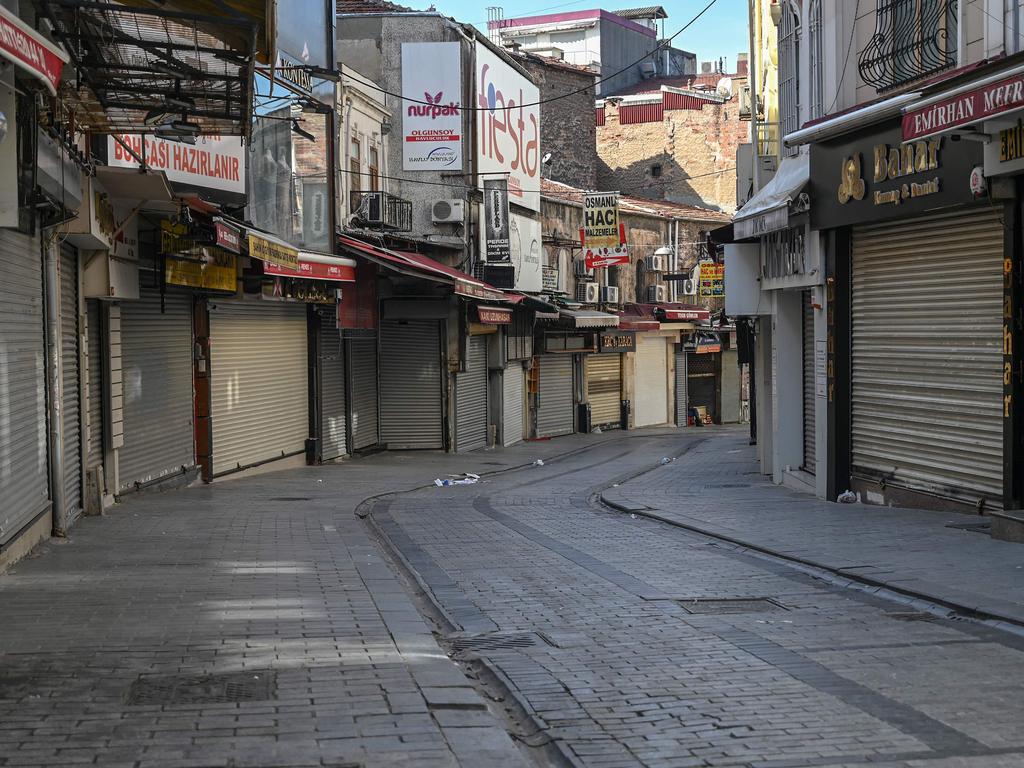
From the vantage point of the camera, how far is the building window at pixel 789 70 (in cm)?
1891

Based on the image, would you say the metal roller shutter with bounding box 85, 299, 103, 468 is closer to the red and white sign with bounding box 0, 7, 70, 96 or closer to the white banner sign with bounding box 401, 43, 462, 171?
the red and white sign with bounding box 0, 7, 70, 96

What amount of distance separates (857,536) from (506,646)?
5953 millimetres

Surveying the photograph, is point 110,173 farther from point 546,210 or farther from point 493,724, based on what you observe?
point 546,210

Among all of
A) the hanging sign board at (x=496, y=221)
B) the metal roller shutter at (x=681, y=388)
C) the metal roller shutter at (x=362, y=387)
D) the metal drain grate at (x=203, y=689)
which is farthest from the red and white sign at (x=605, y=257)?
the metal drain grate at (x=203, y=689)

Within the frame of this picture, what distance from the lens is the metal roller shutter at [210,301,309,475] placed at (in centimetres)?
1966

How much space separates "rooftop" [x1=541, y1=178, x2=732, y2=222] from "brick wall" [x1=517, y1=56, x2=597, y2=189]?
1052 millimetres

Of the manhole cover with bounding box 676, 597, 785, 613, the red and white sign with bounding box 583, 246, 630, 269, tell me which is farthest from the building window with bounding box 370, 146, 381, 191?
the manhole cover with bounding box 676, 597, 785, 613

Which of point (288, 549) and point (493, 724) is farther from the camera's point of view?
point (288, 549)

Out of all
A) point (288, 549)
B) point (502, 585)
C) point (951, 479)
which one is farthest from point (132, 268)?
point (951, 479)

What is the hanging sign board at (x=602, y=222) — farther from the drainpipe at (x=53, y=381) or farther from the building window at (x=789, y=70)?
the drainpipe at (x=53, y=381)

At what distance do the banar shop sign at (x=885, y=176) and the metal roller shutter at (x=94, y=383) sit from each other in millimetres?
9560

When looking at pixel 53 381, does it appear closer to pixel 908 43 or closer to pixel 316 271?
pixel 316 271

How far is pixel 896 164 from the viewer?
1429cm

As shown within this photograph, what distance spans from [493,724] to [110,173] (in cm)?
936
